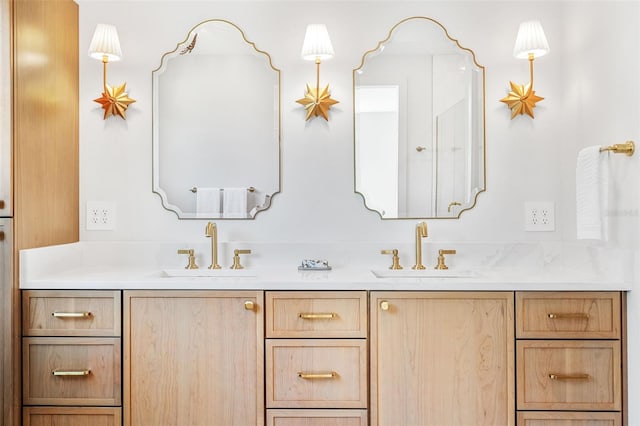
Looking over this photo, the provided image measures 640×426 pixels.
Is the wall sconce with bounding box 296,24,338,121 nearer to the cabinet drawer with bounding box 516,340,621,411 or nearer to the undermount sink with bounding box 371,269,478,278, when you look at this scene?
the undermount sink with bounding box 371,269,478,278

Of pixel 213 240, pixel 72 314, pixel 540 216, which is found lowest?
pixel 72 314

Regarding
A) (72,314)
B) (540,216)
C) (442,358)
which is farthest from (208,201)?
(540,216)

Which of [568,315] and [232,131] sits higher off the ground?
[232,131]

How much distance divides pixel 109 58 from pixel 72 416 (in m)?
1.48

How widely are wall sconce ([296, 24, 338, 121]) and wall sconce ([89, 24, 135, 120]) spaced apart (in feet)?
2.63

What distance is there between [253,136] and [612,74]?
1.45 m

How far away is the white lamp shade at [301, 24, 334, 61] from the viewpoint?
84.5 inches

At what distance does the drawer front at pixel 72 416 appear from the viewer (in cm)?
176

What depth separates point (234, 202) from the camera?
7.38 ft

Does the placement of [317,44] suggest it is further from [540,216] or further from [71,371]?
[71,371]

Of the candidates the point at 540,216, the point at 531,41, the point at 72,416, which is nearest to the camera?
the point at 72,416

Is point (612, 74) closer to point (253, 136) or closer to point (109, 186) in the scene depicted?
point (253, 136)

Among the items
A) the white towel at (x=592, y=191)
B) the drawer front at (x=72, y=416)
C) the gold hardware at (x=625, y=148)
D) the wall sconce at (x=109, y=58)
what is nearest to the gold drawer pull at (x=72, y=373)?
the drawer front at (x=72, y=416)

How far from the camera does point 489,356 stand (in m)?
1.71
